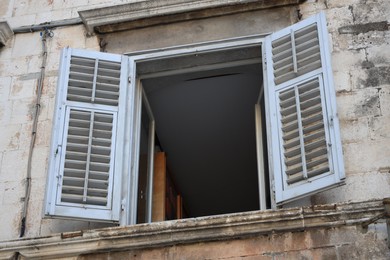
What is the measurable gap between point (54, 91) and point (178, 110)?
1.85 metres

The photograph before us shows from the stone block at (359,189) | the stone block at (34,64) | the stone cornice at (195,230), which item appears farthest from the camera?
the stone block at (34,64)

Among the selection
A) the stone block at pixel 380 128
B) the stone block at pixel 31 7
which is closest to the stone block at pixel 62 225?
the stone block at pixel 380 128

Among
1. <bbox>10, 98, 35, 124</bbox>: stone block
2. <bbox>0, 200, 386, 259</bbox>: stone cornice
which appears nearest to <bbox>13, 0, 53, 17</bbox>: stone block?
<bbox>10, 98, 35, 124</bbox>: stone block

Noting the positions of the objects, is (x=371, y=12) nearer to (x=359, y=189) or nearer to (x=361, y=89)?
(x=361, y=89)

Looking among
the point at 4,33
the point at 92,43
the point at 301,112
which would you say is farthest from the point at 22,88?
the point at 301,112

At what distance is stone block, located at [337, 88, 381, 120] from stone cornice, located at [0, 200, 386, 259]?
111 centimetres

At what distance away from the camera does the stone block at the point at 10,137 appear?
27.7 ft

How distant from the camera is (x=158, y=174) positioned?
29.8ft

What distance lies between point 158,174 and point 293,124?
1.93 metres

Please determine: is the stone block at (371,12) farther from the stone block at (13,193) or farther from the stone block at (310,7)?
the stone block at (13,193)

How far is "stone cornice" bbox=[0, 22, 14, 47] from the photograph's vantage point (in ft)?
29.9

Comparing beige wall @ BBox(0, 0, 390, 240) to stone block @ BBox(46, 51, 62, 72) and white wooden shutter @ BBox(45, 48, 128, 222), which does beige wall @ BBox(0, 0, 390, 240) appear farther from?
white wooden shutter @ BBox(45, 48, 128, 222)

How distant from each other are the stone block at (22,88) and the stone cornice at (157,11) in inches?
33.9

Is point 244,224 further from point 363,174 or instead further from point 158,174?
point 158,174
